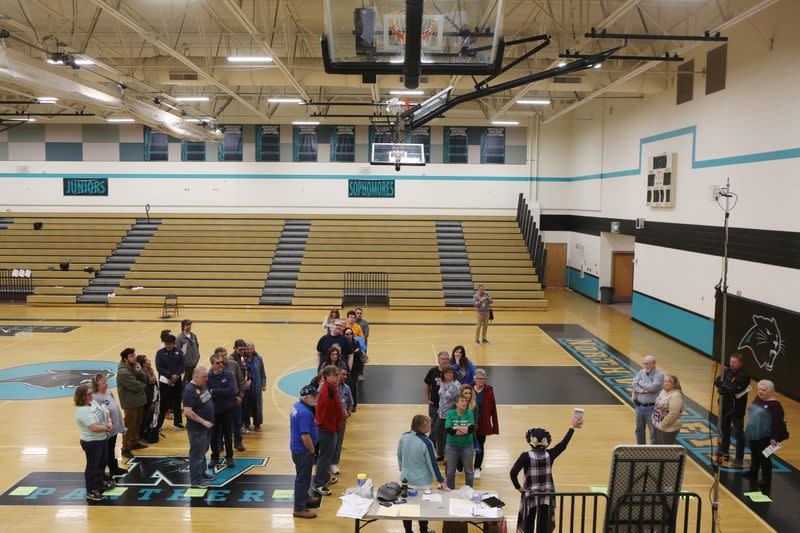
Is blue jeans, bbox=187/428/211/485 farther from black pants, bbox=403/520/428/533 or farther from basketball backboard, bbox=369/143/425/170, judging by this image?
basketball backboard, bbox=369/143/425/170

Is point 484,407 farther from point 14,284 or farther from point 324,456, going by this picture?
point 14,284

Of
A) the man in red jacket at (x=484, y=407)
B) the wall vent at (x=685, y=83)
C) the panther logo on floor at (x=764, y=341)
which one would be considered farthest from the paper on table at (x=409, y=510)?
the wall vent at (x=685, y=83)

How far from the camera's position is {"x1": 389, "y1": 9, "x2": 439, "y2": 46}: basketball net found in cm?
482

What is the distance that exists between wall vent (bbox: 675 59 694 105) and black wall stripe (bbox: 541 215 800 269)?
131 inches

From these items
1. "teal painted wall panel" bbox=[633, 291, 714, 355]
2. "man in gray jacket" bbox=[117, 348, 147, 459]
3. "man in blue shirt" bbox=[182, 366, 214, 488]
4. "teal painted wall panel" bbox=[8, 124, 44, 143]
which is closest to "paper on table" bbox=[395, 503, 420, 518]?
"man in blue shirt" bbox=[182, 366, 214, 488]

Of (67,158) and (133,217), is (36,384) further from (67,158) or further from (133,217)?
(67,158)

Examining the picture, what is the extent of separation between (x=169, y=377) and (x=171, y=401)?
1.72ft

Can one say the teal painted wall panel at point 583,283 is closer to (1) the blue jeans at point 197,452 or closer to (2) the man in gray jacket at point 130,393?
(2) the man in gray jacket at point 130,393

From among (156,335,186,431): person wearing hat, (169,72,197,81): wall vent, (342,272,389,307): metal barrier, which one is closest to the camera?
(156,335,186,431): person wearing hat

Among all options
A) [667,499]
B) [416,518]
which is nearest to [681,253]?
[667,499]

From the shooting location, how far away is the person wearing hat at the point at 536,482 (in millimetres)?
5730

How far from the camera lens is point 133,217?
27.0m

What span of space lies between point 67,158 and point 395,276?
1566 centimetres

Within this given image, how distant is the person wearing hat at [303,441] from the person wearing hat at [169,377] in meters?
3.39
